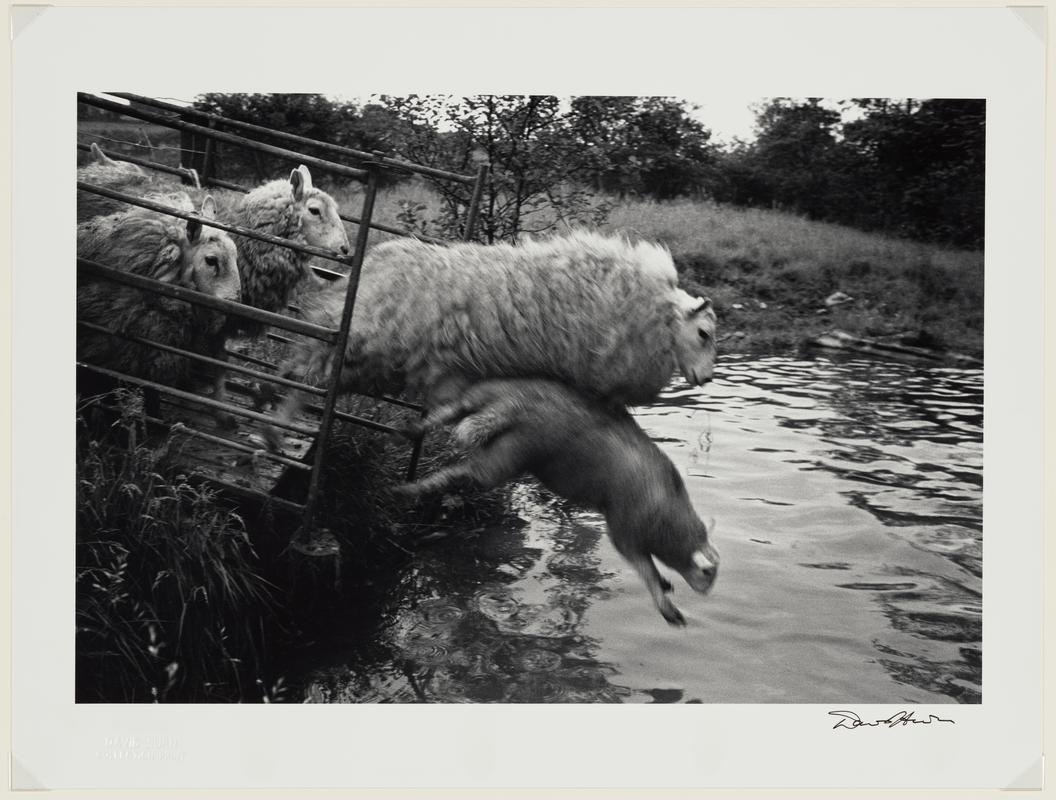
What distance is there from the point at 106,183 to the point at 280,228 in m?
0.94

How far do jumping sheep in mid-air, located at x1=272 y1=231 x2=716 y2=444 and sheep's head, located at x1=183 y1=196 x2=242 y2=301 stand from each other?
1.62 m

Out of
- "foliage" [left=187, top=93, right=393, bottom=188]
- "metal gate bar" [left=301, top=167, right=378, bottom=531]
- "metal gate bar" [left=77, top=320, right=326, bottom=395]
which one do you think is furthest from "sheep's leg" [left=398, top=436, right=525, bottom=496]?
"foliage" [left=187, top=93, right=393, bottom=188]

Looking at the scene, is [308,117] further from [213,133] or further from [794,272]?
[794,272]

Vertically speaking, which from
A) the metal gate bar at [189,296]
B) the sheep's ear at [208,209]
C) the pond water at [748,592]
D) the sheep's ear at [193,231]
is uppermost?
the sheep's ear at [208,209]

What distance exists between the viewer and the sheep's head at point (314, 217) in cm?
527

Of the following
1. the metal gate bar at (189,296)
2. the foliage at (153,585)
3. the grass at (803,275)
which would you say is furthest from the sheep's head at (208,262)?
the grass at (803,275)

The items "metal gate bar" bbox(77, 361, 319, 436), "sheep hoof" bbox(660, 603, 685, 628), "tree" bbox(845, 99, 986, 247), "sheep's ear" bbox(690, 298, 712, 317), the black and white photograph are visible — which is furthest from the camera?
"metal gate bar" bbox(77, 361, 319, 436)

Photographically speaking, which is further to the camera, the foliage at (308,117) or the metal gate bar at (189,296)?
the foliage at (308,117)

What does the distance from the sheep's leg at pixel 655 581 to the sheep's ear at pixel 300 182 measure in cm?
312

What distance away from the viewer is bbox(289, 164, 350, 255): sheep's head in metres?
5.27

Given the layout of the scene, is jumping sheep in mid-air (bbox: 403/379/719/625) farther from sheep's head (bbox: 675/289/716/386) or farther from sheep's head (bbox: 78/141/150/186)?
sheep's head (bbox: 78/141/150/186)
